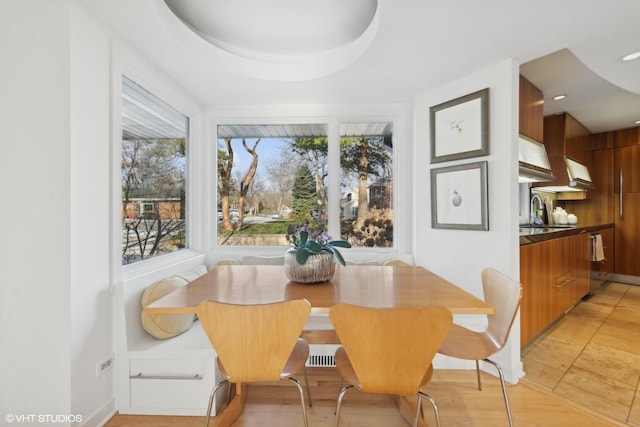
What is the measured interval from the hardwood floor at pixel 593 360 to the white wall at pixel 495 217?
299mm

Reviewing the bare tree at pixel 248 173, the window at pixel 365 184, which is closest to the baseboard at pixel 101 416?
the bare tree at pixel 248 173

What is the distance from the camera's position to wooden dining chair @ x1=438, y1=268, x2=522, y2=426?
A: 1.33 metres

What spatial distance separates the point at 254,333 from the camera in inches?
42.3

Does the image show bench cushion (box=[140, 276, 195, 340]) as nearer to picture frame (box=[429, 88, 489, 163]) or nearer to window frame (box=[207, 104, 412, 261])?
window frame (box=[207, 104, 412, 261])

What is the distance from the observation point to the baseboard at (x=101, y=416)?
142cm

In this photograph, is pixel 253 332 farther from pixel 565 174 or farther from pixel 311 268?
pixel 565 174

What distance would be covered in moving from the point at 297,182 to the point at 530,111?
2.25 meters

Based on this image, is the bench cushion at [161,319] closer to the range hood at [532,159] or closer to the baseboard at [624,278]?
the range hood at [532,159]

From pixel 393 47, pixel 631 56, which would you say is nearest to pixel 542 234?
pixel 631 56

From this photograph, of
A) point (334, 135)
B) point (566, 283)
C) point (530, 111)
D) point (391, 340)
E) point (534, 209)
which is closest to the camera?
point (391, 340)

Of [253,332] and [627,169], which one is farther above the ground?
[627,169]

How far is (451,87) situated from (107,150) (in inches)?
101

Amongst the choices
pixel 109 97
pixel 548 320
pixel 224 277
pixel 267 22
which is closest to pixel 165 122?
pixel 109 97

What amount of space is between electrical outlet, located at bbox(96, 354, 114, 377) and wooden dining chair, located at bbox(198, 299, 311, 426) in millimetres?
949
